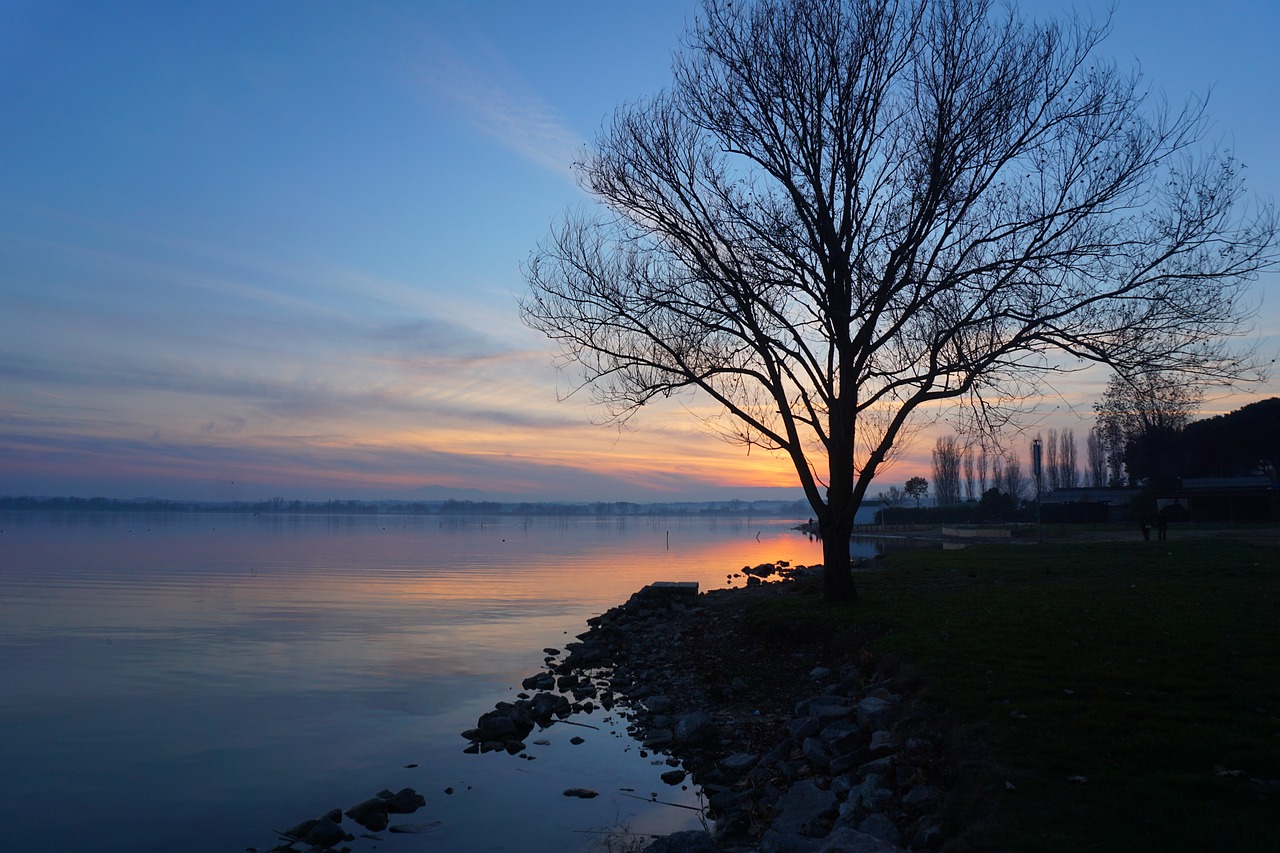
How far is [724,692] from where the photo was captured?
50.0ft

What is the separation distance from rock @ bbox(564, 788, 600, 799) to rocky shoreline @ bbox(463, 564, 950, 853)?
3 centimetres

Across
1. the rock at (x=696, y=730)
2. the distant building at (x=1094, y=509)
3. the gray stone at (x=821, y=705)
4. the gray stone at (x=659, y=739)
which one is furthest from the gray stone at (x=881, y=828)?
the distant building at (x=1094, y=509)

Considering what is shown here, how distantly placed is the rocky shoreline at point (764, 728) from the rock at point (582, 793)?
0.11ft

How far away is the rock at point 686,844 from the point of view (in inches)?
328

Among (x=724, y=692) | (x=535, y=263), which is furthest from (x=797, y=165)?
(x=724, y=692)

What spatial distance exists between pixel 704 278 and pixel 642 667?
9093 mm

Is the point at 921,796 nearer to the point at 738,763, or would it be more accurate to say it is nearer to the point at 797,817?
the point at 797,817

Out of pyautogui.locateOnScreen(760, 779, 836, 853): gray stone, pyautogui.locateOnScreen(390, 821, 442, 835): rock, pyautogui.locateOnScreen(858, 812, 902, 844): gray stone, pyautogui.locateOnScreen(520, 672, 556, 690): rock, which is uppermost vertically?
pyautogui.locateOnScreen(858, 812, 902, 844): gray stone

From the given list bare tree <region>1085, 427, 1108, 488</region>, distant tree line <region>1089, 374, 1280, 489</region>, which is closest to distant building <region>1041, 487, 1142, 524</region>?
distant tree line <region>1089, 374, 1280, 489</region>

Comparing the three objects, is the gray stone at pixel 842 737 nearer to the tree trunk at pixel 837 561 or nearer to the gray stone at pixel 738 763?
the gray stone at pixel 738 763

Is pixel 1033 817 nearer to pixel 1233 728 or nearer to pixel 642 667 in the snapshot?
pixel 1233 728

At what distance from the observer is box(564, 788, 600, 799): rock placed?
11206 millimetres

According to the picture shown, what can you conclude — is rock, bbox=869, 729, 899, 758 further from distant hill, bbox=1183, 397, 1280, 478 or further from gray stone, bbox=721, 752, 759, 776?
distant hill, bbox=1183, 397, 1280, 478

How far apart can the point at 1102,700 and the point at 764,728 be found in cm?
482
